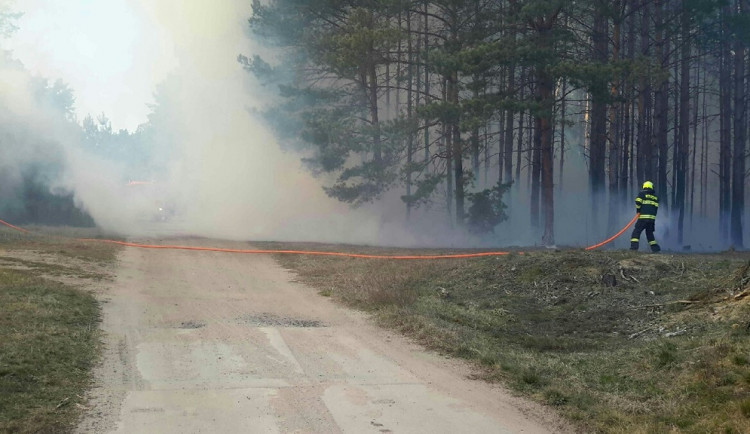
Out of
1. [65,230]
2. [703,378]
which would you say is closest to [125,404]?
[703,378]

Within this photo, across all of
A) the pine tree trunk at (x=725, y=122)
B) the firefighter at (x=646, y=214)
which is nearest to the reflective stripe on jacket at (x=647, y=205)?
the firefighter at (x=646, y=214)

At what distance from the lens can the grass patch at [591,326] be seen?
6711 millimetres

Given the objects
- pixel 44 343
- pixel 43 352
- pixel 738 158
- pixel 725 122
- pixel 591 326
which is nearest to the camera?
pixel 43 352

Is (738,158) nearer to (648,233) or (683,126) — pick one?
(683,126)

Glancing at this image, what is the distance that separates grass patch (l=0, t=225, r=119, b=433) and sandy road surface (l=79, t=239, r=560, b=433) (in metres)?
0.29

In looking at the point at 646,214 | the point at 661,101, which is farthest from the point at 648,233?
the point at 661,101

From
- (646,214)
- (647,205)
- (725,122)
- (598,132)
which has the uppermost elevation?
(725,122)

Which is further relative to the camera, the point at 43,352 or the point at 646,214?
the point at 646,214

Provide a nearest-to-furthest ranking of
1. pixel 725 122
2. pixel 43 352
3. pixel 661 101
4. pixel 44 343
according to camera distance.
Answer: pixel 43 352 < pixel 44 343 < pixel 661 101 < pixel 725 122

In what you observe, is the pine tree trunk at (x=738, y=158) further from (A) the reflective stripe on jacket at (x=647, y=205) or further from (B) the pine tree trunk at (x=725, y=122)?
(A) the reflective stripe on jacket at (x=647, y=205)

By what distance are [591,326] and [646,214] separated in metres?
9.03

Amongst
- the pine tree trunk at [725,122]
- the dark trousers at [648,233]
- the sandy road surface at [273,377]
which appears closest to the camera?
the sandy road surface at [273,377]

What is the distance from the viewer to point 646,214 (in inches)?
743

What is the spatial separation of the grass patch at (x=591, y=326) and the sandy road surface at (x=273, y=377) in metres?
0.53
